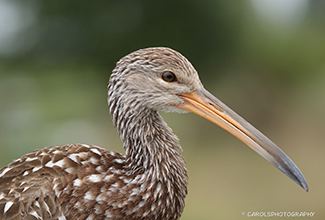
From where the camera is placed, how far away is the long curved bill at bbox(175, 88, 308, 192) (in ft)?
5.21

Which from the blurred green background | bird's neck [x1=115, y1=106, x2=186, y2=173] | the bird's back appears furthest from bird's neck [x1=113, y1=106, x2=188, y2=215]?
the blurred green background

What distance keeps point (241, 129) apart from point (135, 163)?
0.56 meters

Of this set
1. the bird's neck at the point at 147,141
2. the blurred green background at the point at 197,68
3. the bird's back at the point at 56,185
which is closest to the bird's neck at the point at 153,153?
the bird's neck at the point at 147,141

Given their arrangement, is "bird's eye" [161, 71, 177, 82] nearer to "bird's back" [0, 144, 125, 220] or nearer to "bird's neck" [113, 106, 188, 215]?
"bird's neck" [113, 106, 188, 215]

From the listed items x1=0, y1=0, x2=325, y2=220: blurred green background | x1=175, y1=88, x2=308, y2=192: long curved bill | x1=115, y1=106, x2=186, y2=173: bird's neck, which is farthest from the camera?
x1=0, y1=0, x2=325, y2=220: blurred green background

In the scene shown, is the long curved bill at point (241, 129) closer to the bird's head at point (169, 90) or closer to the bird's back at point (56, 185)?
the bird's head at point (169, 90)

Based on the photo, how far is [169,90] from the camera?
168 cm

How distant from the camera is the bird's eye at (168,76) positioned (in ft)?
5.47

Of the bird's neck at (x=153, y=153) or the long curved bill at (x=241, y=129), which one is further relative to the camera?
the bird's neck at (x=153, y=153)

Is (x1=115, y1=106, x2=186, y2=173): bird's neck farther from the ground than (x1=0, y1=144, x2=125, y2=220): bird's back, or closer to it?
farther from the ground

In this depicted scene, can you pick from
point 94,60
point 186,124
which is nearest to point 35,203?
point 186,124

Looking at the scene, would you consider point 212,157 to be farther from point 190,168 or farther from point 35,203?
point 35,203

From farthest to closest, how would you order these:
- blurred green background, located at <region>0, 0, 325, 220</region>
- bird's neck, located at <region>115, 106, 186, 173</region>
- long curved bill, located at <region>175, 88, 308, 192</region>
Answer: blurred green background, located at <region>0, 0, 325, 220</region> < bird's neck, located at <region>115, 106, 186, 173</region> < long curved bill, located at <region>175, 88, 308, 192</region>

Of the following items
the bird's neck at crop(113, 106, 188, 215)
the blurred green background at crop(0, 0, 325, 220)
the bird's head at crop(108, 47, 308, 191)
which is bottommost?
the bird's neck at crop(113, 106, 188, 215)
